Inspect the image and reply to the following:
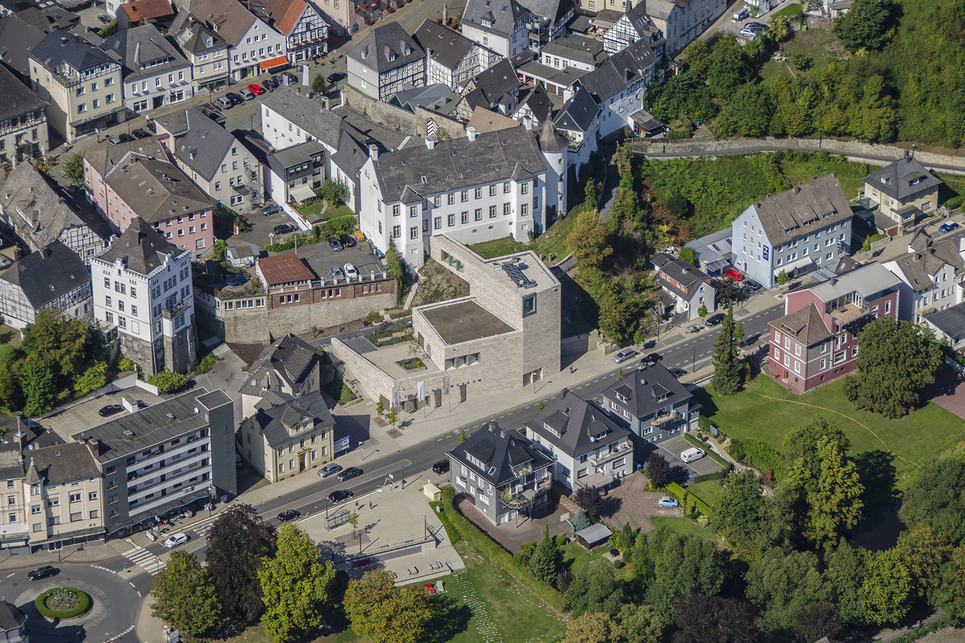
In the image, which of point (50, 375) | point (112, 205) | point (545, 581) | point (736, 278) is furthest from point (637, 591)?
point (112, 205)

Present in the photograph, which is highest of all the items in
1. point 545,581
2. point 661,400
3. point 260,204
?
point 260,204

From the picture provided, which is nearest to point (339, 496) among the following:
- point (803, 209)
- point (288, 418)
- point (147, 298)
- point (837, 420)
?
point (288, 418)

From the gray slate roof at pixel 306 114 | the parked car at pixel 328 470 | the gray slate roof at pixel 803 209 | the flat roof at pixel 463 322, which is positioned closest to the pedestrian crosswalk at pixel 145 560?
the parked car at pixel 328 470

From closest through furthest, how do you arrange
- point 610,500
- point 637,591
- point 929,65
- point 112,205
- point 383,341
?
point 637,591, point 610,500, point 383,341, point 112,205, point 929,65

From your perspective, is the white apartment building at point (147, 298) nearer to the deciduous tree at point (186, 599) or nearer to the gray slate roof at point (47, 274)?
the gray slate roof at point (47, 274)

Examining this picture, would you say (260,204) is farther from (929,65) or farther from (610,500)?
(929,65)

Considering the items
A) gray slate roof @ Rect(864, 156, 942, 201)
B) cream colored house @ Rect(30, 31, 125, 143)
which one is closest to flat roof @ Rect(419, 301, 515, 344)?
→ gray slate roof @ Rect(864, 156, 942, 201)

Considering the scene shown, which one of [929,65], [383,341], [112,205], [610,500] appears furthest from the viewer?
[929,65]
